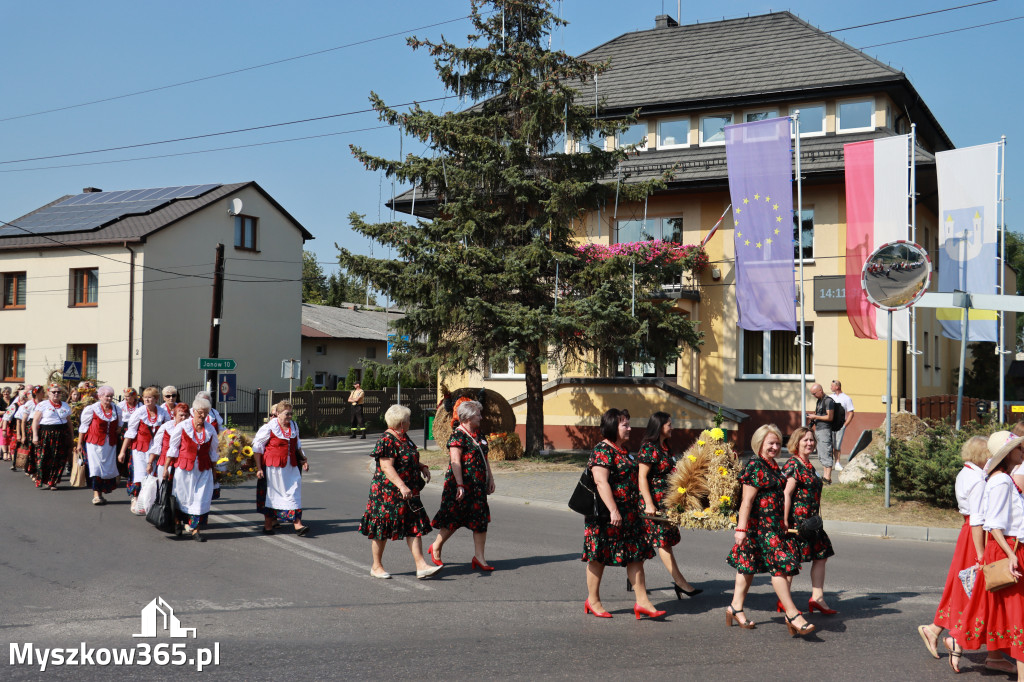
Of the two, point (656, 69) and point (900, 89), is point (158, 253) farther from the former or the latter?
point (900, 89)

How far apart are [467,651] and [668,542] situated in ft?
7.49

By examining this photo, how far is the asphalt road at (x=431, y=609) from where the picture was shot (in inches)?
233

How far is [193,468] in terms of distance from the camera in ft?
36.0

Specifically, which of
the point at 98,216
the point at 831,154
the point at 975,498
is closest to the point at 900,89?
the point at 831,154

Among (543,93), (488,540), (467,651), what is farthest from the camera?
(543,93)

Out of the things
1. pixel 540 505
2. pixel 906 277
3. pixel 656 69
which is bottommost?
pixel 540 505

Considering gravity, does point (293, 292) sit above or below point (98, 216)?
below

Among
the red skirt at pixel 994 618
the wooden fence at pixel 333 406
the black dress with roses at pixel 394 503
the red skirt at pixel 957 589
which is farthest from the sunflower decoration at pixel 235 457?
the wooden fence at pixel 333 406

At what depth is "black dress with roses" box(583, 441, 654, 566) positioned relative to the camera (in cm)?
718

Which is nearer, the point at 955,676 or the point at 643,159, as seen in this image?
the point at 955,676

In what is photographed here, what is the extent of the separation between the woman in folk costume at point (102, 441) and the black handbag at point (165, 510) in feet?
11.2

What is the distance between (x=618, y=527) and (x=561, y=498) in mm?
8165

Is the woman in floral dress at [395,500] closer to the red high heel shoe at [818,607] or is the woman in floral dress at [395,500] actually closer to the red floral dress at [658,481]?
the red floral dress at [658,481]

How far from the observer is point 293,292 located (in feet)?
139
